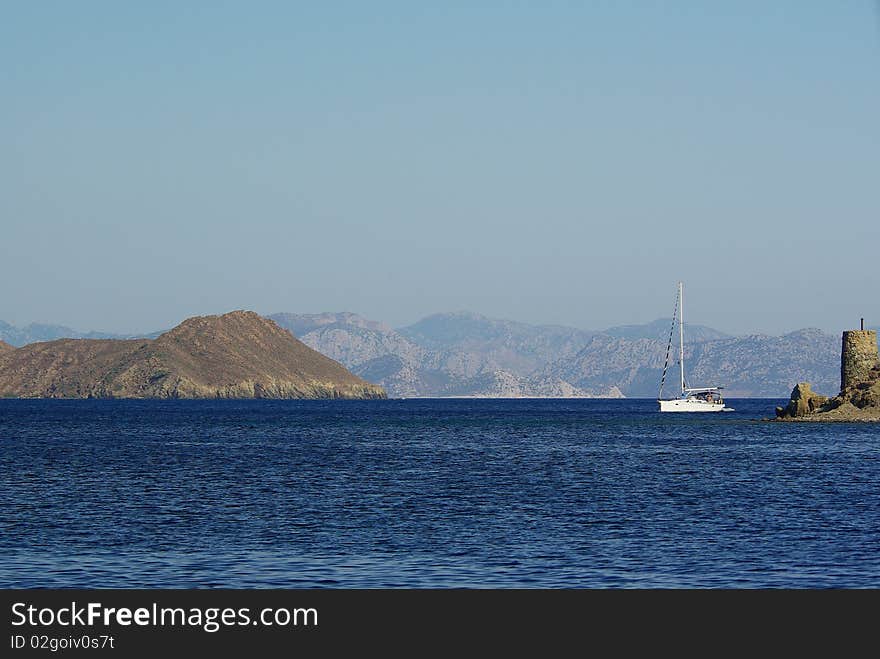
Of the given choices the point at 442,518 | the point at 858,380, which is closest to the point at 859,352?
the point at 858,380

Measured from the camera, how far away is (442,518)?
50.4 m

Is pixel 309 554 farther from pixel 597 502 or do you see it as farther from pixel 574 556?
pixel 597 502

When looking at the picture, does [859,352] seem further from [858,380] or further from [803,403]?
[803,403]

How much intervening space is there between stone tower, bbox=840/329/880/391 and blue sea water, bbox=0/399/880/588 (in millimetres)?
43706

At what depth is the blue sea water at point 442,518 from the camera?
1439 inches

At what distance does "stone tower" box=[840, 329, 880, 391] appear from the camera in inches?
5669

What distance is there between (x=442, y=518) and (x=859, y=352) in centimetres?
10485

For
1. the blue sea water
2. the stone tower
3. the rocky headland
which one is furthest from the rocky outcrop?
the blue sea water

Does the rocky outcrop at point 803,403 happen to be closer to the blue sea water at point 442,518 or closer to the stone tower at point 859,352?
the stone tower at point 859,352

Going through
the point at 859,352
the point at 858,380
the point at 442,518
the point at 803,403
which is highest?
the point at 859,352

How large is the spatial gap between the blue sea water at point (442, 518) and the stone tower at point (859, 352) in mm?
43706

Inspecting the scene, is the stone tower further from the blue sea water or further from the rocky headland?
the blue sea water
